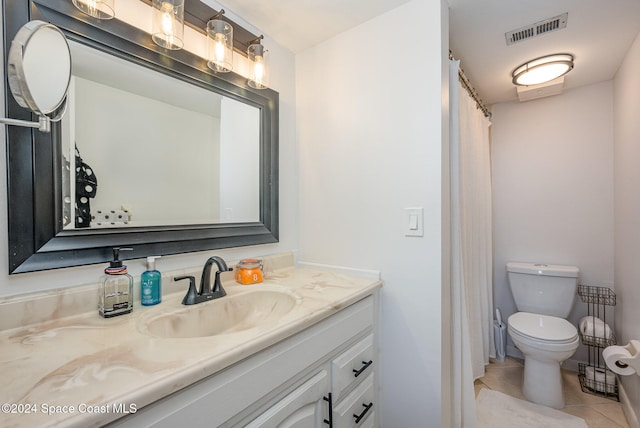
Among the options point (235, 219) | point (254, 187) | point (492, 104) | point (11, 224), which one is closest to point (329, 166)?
point (254, 187)

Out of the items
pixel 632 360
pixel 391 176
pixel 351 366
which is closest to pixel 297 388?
pixel 351 366

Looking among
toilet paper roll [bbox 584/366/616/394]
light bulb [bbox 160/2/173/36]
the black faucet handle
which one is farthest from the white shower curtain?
light bulb [bbox 160/2/173/36]

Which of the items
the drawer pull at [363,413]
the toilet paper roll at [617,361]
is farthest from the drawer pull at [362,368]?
the toilet paper roll at [617,361]

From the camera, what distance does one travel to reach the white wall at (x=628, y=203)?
157 cm

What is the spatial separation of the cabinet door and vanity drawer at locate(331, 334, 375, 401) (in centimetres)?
6

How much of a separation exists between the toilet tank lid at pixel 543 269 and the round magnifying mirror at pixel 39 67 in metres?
2.85

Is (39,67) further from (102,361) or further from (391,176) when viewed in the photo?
(391,176)

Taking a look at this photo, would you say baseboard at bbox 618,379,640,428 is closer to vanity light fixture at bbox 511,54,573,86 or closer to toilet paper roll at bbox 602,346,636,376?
toilet paper roll at bbox 602,346,636,376

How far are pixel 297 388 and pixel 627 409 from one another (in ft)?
7.05

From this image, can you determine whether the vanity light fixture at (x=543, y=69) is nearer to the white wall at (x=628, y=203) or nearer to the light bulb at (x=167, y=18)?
the white wall at (x=628, y=203)

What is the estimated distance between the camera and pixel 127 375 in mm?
556

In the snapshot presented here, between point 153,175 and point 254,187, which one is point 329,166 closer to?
point 254,187

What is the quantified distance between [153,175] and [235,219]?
1.39 ft

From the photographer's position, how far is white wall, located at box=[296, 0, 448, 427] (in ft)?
4.12
